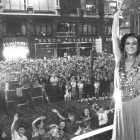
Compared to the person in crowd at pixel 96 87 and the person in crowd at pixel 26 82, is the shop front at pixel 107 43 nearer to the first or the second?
the person in crowd at pixel 96 87

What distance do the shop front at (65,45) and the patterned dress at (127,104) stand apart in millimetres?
22366

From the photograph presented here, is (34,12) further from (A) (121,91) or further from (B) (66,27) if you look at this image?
(A) (121,91)

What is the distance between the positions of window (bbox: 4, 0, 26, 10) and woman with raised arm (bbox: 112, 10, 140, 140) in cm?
2295

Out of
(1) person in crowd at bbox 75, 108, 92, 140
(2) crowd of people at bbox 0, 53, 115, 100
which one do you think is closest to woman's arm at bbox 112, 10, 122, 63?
(1) person in crowd at bbox 75, 108, 92, 140

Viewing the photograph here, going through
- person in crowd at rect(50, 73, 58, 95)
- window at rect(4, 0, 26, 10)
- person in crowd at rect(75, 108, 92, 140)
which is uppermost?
window at rect(4, 0, 26, 10)

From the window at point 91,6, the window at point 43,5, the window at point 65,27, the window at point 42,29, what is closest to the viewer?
the window at point 43,5

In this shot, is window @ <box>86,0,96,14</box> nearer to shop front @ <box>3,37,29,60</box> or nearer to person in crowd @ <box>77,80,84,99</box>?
shop front @ <box>3,37,29,60</box>

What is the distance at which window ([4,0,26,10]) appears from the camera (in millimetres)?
23078

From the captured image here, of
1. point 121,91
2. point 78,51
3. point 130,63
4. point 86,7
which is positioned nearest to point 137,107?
point 121,91

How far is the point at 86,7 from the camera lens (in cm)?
2748

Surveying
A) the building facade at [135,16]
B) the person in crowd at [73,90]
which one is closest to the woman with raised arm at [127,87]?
the person in crowd at [73,90]

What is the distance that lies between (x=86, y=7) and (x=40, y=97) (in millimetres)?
19979

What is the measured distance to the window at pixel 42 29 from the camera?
25119 millimetres

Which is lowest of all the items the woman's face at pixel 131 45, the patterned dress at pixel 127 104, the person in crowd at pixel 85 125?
the person in crowd at pixel 85 125
